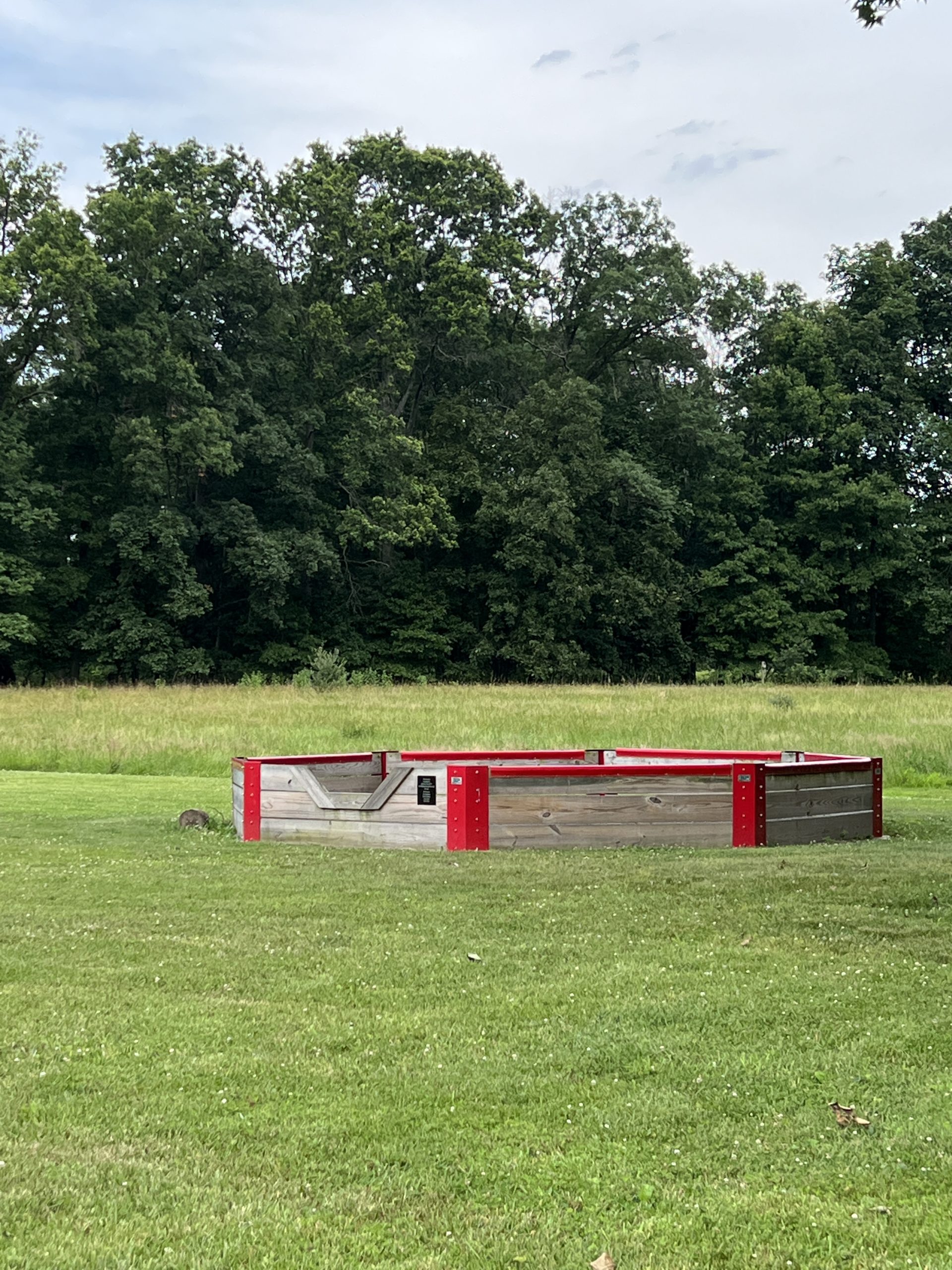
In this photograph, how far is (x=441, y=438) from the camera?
1868 inches

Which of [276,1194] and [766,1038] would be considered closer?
[276,1194]

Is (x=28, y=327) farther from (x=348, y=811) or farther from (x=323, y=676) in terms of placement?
(x=348, y=811)

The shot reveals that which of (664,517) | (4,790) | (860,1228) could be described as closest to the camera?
(860,1228)

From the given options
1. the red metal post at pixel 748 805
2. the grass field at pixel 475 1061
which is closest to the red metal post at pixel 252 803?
the grass field at pixel 475 1061

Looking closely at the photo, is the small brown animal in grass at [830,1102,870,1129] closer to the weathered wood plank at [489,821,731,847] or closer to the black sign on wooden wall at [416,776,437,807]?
the weathered wood plank at [489,821,731,847]

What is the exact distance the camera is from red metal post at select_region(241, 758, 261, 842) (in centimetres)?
986

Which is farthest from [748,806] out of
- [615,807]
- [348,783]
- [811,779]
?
[348,783]

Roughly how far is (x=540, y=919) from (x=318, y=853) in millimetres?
3114

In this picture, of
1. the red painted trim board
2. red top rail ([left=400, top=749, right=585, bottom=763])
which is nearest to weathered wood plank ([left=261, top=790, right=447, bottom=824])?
red top rail ([left=400, top=749, right=585, bottom=763])

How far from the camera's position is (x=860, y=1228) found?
2871 mm

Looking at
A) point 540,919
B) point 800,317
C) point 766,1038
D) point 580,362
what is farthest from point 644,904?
point 800,317

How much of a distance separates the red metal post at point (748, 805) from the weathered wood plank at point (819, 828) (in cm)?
16

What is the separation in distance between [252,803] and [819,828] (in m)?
4.91

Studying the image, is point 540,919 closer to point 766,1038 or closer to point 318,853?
point 766,1038
